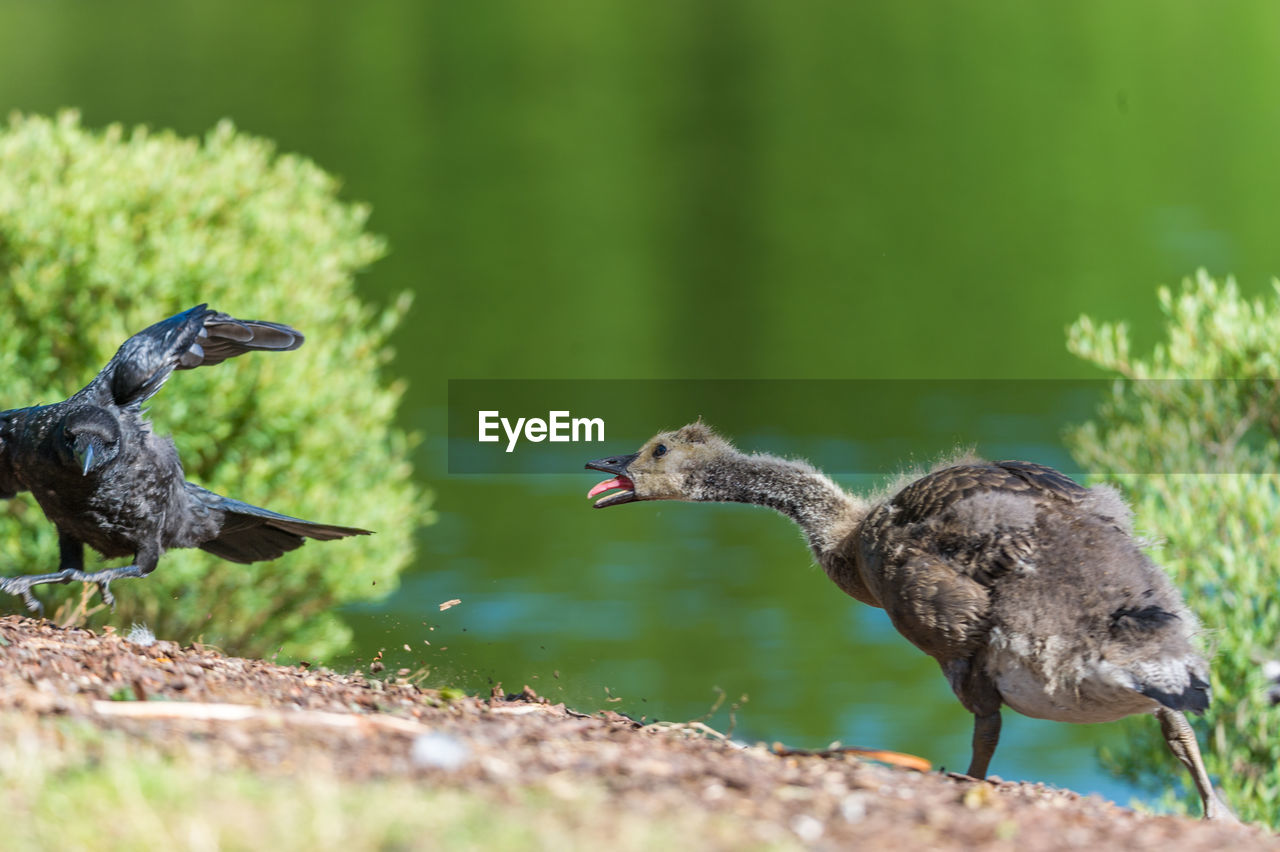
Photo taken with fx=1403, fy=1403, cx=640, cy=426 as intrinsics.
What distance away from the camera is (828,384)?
74.2ft

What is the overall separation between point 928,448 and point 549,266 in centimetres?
1329

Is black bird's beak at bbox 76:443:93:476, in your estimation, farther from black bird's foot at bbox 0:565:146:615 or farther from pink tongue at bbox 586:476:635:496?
pink tongue at bbox 586:476:635:496

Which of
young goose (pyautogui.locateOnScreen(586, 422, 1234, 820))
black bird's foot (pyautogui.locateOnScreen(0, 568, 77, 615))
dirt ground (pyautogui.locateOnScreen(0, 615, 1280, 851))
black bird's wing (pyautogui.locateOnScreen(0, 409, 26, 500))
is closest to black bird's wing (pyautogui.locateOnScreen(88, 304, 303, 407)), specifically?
black bird's wing (pyautogui.locateOnScreen(0, 409, 26, 500))

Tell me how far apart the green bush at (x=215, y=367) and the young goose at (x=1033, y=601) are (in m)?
5.33

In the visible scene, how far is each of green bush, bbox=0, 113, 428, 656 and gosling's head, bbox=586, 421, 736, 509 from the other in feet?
12.0

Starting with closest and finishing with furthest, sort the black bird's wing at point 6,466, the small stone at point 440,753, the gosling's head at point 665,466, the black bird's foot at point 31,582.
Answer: the small stone at point 440,753, the black bird's foot at point 31,582, the black bird's wing at point 6,466, the gosling's head at point 665,466

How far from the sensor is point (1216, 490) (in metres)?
9.12

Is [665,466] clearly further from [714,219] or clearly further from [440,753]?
[714,219]

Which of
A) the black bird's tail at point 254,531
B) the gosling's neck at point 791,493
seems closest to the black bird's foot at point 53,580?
the black bird's tail at point 254,531

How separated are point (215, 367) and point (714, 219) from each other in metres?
23.5

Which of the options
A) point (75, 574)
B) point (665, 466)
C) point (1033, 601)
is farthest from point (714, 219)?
point (1033, 601)

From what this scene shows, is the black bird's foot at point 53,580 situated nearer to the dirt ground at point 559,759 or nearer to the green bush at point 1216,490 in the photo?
the dirt ground at point 559,759

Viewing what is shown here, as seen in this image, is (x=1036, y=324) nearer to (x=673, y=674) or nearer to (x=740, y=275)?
(x=740, y=275)

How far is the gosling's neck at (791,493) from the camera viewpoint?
266 inches
